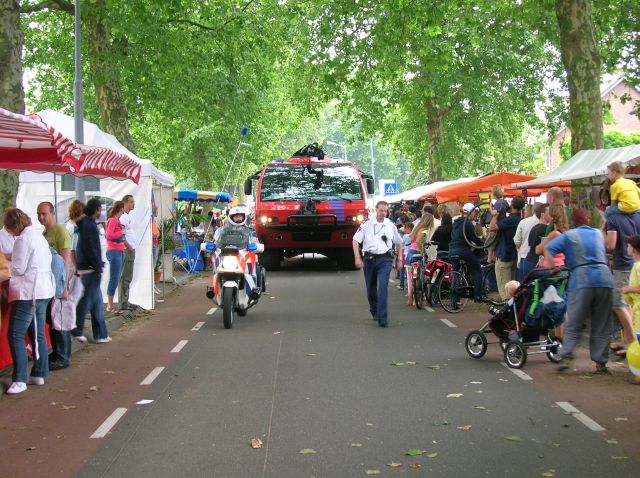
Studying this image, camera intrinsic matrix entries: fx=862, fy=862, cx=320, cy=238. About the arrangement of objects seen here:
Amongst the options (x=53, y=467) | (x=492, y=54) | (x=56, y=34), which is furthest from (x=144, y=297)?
(x=492, y=54)

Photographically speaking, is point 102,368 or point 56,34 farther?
point 56,34

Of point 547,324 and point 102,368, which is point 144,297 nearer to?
point 102,368

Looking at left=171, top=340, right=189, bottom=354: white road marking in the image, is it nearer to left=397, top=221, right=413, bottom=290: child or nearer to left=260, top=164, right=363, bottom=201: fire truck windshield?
left=397, top=221, right=413, bottom=290: child

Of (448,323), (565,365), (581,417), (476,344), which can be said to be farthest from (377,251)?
(581,417)

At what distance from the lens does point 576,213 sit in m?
8.88

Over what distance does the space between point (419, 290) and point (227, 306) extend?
4.15 metres

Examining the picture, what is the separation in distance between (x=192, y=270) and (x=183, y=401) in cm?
1892

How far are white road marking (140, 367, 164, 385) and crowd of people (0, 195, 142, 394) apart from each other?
1038 millimetres

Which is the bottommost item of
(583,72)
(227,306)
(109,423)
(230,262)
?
(109,423)

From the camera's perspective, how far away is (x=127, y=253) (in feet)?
50.5

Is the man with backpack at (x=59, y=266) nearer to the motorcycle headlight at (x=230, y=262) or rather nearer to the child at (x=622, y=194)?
the motorcycle headlight at (x=230, y=262)

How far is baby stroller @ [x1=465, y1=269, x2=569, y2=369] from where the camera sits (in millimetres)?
9094

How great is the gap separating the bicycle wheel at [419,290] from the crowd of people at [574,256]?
0.86m

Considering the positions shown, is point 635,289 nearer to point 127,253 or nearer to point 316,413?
point 316,413
